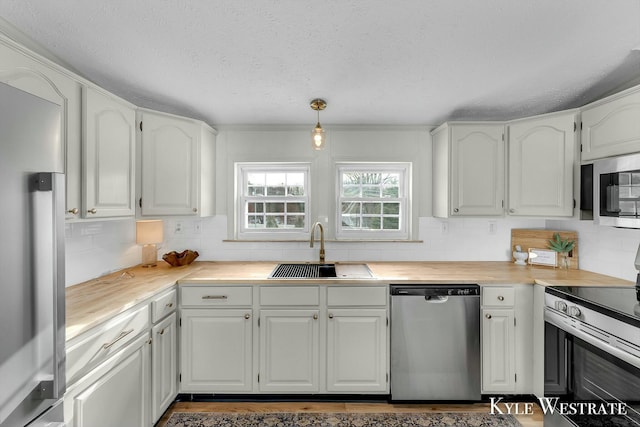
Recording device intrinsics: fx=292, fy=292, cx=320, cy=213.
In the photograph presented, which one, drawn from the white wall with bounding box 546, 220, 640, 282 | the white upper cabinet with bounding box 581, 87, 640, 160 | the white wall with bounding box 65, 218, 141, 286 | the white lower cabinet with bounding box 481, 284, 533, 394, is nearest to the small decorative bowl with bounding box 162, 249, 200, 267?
the white wall with bounding box 65, 218, 141, 286

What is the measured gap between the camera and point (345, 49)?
1.53m

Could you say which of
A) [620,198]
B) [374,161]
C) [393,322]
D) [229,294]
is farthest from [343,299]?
[620,198]

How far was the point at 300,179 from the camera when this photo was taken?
2.93 m

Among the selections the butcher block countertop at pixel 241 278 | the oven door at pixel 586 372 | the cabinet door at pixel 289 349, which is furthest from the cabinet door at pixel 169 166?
the oven door at pixel 586 372

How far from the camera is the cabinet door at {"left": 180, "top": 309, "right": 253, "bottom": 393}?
212cm

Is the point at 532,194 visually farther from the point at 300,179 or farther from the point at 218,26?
the point at 218,26

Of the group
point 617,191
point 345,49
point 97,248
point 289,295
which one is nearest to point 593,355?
point 617,191

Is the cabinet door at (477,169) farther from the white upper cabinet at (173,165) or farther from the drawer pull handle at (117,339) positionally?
the drawer pull handle at (117,339)

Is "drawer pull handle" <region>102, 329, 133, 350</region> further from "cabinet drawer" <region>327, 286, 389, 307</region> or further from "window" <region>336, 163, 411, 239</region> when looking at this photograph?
"window" <region>336, 163, 411, 239</region>

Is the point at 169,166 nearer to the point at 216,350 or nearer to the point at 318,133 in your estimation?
the point at 318,133

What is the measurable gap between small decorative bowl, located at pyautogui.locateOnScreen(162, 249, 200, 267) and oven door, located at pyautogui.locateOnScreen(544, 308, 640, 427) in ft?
9.12

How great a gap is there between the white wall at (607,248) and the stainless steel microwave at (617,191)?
0.41 metres

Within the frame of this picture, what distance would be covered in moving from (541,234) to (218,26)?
2.99m

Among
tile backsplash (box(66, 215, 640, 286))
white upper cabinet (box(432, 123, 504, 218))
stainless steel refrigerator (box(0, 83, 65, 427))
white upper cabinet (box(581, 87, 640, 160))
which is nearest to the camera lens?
stainless steel refrigerator (box(0, 83, 65, 427))
